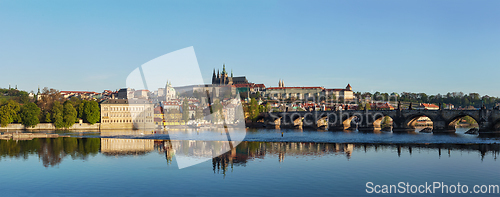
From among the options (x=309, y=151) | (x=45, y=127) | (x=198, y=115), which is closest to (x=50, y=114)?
(x=45, y=127)

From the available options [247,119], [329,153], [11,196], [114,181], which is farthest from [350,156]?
[247,119]

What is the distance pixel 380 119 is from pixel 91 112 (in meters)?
56.0

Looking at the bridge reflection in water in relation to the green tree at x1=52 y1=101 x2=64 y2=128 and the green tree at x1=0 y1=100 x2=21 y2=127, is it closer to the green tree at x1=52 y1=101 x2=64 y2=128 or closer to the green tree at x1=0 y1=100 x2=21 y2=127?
the green tree at x1=52 y1=101 x2=64 y2=128

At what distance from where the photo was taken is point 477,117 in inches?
2402

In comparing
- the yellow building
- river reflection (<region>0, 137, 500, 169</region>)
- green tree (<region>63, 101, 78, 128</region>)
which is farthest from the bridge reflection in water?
the yellow building

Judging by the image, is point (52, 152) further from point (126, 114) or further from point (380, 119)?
point (380, 119)

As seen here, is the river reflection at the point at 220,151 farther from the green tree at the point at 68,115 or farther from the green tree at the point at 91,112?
the green tree at the point at 91,112

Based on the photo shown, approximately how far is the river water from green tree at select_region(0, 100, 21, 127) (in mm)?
39058

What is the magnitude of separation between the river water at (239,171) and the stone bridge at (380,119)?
22.5 m

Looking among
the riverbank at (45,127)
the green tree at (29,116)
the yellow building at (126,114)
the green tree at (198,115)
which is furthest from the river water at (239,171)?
the green tree at (198,115)

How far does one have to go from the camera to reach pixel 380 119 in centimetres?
8069

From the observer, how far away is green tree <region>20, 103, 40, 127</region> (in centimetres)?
7444

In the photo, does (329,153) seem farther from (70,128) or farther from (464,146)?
(70,128)

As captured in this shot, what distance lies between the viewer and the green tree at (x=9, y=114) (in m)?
73.4
